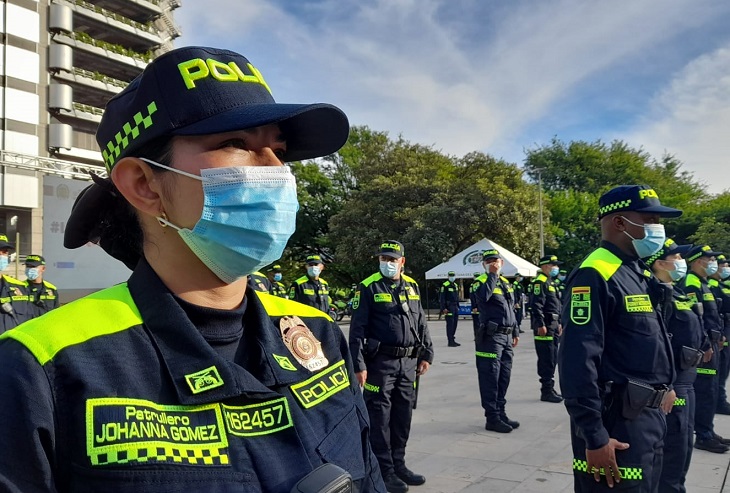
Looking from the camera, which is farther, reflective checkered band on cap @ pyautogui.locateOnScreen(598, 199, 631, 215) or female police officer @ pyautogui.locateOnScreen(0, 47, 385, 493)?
reflective checkered band on cap @ pyautogui.locateOnScreen(598, 199, 631, 215)

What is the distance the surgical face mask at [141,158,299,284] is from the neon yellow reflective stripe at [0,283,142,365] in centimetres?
22

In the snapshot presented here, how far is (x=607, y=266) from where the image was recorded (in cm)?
361

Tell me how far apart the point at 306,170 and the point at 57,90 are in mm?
14476

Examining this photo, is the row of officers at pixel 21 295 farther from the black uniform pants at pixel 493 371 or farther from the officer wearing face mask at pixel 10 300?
the black uniform pants at pixel 493 371

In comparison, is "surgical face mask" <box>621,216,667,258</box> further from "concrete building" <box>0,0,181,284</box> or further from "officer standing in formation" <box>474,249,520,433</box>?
"concrete building" <box>0,0,181,284</box>

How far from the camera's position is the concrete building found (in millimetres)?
26484

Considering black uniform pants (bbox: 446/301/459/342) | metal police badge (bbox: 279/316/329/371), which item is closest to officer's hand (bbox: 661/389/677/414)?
metal police badge (bbox: 279/316/329/371)

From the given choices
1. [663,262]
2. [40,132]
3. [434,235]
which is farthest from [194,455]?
[40,132]

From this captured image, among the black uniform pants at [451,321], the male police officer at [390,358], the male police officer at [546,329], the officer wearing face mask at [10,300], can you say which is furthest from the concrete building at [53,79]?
the male police officer at [390,358]

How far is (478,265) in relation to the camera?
23.2 m

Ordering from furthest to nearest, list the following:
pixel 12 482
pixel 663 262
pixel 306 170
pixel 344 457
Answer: pixel 306 170, pixel 663 262, pixel 344 457, pixel 12 482

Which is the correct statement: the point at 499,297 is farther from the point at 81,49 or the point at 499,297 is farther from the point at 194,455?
the point at 81,49

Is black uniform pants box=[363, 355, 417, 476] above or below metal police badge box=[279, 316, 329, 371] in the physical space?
below

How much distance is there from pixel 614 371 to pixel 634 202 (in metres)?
1.21
